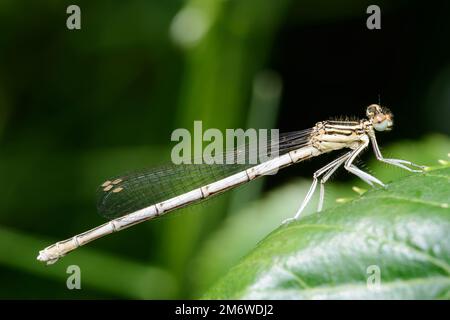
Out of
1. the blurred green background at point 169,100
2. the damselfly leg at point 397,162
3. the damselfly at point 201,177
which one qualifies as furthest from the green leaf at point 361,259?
the blurred green background at point 169,100

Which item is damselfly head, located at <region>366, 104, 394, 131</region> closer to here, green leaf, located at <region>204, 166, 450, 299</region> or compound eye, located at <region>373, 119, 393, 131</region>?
compound eye, located at <region>373, 119, 393, 131</region>

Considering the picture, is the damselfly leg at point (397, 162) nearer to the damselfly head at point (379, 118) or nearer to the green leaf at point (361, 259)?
the damselfly head at point (379, 118)

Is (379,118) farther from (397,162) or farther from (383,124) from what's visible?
(397,162)

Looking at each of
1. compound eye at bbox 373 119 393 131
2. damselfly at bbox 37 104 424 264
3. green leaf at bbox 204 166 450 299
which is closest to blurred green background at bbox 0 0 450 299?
damselfly at bbox 37 104 424 264

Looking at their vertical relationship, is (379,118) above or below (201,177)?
above

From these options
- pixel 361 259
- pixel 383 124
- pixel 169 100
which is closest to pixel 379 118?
pixel 383 124

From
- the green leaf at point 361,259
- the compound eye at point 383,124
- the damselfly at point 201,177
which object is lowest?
the green leaf at point 361,259

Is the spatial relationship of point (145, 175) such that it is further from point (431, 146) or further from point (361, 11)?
point (361, 11)
